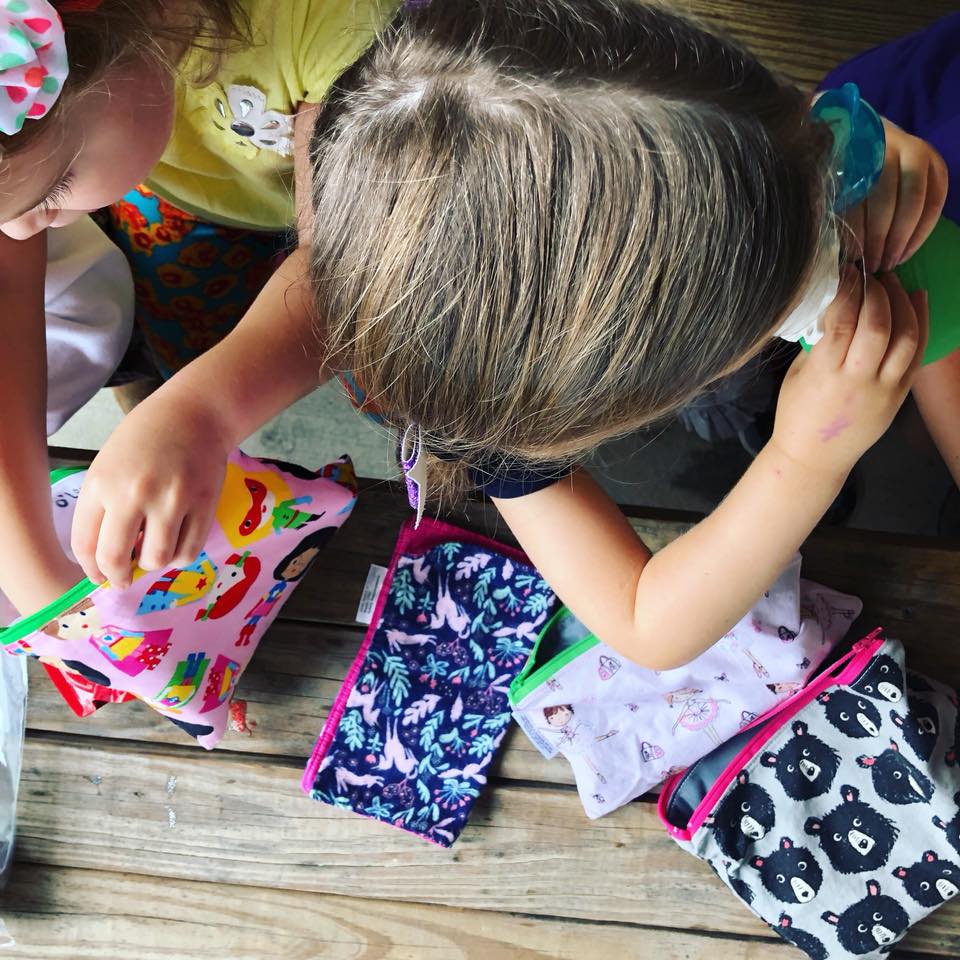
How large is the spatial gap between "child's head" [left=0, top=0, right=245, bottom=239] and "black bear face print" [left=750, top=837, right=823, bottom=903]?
883mm

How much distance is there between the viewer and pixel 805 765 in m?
0.91

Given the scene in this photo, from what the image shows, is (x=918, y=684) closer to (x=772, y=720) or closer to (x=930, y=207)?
(x=772, y=720)

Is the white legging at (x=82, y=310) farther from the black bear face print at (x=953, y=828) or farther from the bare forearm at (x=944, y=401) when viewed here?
the black bear face print at (x=953, y=828)

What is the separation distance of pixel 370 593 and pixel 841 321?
59 cm

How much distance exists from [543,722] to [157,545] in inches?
18.2

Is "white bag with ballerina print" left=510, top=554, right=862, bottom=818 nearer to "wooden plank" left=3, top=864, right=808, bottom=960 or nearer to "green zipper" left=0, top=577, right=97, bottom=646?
"wooden plank" left=3, top=864, right=808, bottom=960

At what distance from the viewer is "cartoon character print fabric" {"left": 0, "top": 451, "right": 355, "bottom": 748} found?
764mm

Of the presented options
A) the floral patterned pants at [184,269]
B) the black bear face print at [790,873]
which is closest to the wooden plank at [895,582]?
the black bear face print at [790,873]

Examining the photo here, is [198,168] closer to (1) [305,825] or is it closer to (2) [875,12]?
(1) [305,825]

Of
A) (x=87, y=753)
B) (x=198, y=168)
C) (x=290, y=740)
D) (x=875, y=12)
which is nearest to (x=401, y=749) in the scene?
(x=290, y=740)

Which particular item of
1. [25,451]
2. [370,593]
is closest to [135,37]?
[25,451]

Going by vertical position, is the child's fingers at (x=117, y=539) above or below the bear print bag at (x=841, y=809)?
above

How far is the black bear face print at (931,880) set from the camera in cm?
88

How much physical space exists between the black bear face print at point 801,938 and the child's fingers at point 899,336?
595mm
